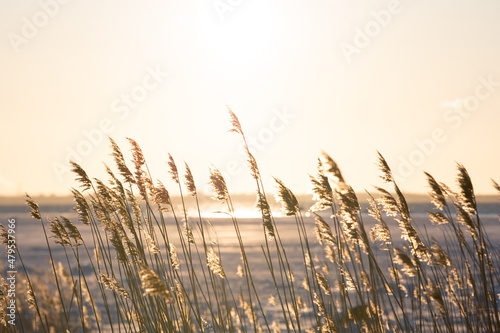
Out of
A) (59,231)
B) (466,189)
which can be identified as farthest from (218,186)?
(466,189)

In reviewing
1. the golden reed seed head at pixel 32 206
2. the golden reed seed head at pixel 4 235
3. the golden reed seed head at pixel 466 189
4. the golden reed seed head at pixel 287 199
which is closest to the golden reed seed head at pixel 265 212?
the golden reed seed head at pixel 287 199

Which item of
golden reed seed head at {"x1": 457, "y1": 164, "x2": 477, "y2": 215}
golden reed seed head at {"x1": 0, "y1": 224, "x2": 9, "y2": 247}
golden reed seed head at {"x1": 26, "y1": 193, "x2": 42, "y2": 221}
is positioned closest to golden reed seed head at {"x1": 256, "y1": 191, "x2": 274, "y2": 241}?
golden reed seed head at {"x1": 457, "y1": 164, "x2": 477, "y2": 215}

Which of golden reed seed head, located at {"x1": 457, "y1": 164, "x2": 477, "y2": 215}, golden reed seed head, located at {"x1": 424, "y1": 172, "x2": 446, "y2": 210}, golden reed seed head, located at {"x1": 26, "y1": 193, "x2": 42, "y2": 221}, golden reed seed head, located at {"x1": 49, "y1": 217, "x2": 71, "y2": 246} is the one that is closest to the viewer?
golden reed seed head, located at {"x1": 457, "y1": 164, "x2": 477, "y2": 215}

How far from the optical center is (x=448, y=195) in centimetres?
470

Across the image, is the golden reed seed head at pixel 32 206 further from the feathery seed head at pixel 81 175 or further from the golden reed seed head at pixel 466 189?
the golden reed seed head at pixel 466 189

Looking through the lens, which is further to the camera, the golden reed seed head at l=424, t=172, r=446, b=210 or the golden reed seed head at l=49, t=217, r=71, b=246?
the golden reed seed head at l=49, t=217, r=71, b=246

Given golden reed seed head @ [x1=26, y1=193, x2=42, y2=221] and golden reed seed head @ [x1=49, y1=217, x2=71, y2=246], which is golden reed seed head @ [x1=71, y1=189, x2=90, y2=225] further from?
golden reed seed head @ [x1=26, y1=193, x2=42, y2=221]

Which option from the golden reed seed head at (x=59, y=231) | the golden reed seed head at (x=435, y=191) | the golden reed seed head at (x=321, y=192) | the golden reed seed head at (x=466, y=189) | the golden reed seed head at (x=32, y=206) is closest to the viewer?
the golden reed seed head at (x=321, y=192)

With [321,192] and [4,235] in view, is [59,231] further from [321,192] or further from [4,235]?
[321,192]

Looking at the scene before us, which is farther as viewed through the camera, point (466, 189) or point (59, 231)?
point (59, 231)

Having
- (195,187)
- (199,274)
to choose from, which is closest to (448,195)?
(195,187)

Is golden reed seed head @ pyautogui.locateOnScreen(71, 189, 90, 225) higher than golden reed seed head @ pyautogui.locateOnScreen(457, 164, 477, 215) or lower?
higher

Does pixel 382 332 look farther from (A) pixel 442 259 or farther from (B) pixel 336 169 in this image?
(B) pixel 336 169

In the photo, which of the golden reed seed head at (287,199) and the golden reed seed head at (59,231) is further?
the golden reed seed head at (59,231)
